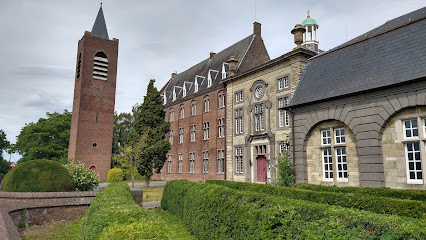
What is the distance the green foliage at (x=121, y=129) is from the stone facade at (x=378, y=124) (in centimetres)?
5244

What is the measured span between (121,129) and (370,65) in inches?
2178

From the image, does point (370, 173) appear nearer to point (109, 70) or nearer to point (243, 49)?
point (243, 49)

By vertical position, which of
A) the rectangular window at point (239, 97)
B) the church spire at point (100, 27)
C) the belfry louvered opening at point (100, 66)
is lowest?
the rectangular window at point (239, 97)

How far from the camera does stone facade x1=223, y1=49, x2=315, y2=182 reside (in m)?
22.5

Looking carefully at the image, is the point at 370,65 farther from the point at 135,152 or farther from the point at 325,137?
the point at 135,152

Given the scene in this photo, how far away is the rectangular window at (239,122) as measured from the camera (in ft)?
89.4

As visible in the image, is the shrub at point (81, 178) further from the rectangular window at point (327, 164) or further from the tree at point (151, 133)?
the rectangular window at point (327, 164)

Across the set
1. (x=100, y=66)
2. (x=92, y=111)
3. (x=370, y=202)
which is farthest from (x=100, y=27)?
(x=370, y=202)

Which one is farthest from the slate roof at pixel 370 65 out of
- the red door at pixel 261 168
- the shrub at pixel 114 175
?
the shrub at pixel 114 175

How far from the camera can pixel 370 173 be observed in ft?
41.7

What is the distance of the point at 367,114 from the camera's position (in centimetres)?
1311

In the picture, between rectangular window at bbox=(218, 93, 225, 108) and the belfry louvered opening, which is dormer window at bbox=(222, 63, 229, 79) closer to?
rectangular window at bbox=(218, 93, 225, 108)

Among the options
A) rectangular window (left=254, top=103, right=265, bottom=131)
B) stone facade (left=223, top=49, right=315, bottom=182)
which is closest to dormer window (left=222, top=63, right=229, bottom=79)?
stone facade (left=223, top=49, right=315, bottom=182)

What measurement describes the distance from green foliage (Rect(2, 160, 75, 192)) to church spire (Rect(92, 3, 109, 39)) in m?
31.7
